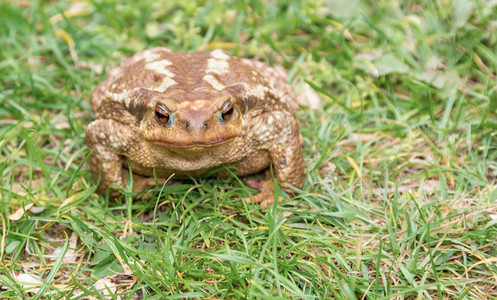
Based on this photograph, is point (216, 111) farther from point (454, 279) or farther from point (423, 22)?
point (423, 22)

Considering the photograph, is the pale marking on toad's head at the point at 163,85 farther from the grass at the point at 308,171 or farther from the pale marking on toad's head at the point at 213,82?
the grass at the point at 308,171

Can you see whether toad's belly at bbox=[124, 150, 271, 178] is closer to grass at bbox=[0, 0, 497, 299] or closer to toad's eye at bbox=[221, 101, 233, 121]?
grass at bbox=[0, 0, 497, 299]

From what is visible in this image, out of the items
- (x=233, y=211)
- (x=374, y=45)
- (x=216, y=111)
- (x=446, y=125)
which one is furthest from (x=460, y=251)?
(x=374, y=45)

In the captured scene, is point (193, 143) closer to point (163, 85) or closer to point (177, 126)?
point (177, 126)

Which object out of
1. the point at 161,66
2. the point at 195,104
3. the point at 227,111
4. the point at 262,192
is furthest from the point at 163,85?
the point at 262,192

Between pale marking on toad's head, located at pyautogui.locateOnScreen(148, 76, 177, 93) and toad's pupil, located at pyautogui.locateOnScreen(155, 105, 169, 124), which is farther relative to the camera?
pale marking on toad's head, located at pyautogui.locateOnScreen(148, 76, 177, 93)

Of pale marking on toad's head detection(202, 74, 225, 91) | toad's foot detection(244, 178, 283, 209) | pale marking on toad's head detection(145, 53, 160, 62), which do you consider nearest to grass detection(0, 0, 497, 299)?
toad's foot detection(244, 178, 283, 209)

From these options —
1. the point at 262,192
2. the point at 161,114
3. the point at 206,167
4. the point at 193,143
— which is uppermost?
the point at 161,114
